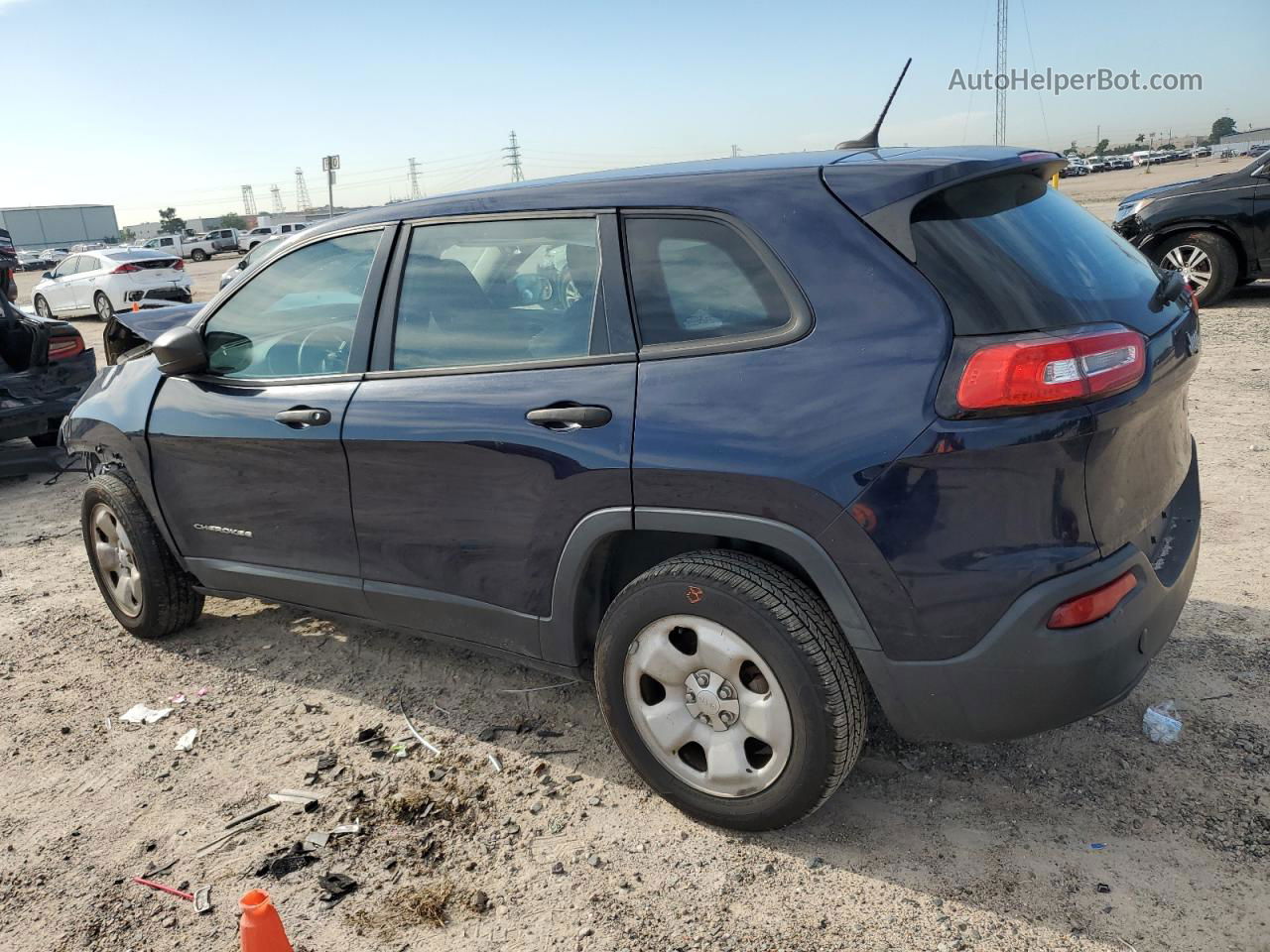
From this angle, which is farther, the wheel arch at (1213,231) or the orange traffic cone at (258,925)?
the wheel arch at (1213,231)

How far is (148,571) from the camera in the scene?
421 cm

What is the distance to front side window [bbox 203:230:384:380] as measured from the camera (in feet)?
11.5

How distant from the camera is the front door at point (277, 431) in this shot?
11.3ft

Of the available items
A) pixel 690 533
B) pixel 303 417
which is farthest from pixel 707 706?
pixel 303 417

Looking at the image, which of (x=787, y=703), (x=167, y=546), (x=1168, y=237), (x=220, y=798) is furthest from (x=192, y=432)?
(x=1168, y=237)

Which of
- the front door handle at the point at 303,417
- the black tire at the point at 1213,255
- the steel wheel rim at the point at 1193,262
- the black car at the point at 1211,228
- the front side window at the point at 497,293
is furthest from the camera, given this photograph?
the steel wheel rim at the point at 1193,262

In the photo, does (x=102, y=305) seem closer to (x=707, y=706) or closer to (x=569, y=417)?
(x=569, y=417)

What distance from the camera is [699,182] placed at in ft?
9.02

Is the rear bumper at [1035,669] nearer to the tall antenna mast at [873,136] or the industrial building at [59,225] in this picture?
the tall antenna mast at [873,136]

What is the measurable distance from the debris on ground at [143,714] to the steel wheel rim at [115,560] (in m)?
0.64

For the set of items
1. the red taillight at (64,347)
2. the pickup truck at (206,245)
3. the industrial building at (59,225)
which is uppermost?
the industrial building at (59,225)

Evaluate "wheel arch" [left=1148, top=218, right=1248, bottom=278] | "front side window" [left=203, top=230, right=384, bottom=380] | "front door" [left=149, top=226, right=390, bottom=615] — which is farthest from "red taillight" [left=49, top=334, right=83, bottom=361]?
"wheel arch" [left=1148, top=218, right=1248, bottom=278]

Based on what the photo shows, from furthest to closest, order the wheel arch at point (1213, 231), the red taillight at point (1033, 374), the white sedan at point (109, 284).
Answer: the white sedan at point (109, 284)
the wheel arch at point (1213, 231)
the red taillight at point (1033, 374)

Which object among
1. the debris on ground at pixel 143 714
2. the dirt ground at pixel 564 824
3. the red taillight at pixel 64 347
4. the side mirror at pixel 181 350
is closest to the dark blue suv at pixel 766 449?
the dirt ground at pixel 564 824
